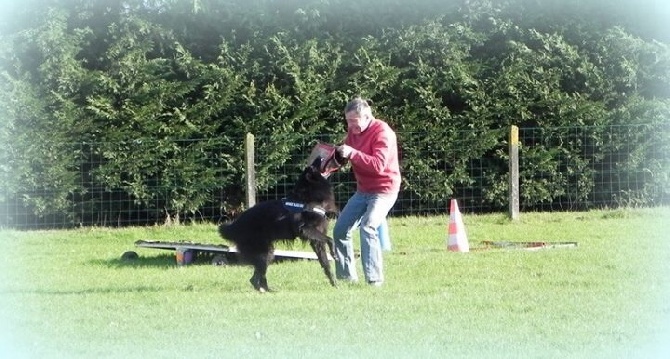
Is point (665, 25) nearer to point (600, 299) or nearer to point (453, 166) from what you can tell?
point (453, 166)

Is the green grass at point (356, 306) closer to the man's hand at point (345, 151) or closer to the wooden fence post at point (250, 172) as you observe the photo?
the man's hand at point (345, 151)

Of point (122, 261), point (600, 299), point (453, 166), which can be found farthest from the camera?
point (453, 166)

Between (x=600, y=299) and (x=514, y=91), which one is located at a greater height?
(x=514, y=91)

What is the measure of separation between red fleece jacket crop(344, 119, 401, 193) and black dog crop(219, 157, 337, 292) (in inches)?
14.3

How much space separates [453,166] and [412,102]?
1256 mm

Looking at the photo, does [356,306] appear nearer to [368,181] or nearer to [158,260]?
[368,181]

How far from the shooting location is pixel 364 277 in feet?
31.3

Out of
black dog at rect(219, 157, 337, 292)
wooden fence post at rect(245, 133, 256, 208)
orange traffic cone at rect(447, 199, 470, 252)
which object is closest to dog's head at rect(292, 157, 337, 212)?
black dog at rect(219, 157, 337, 292)

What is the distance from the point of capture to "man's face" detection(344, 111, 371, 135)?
8.84m

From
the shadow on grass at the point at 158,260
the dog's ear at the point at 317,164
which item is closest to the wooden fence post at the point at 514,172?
the shadow on grass at the point at 158,260

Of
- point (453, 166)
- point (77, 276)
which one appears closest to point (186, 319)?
point (77, 276)

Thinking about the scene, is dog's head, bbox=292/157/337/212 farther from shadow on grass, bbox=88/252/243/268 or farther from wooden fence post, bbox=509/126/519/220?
wooden fence post, bbox=509/126/519/220

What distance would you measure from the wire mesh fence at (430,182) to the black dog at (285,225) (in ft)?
21.6

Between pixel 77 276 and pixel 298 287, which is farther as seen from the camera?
pixel 77 276
